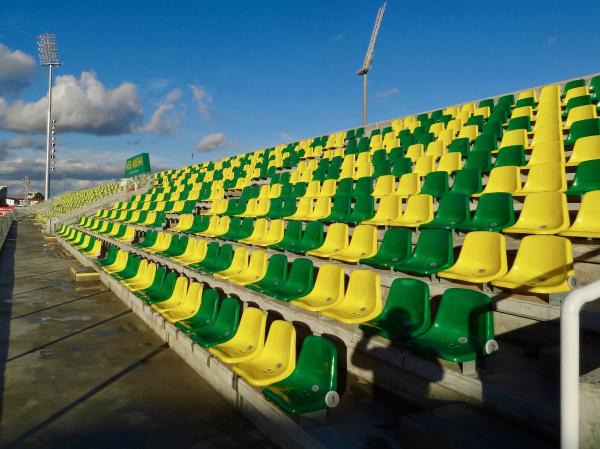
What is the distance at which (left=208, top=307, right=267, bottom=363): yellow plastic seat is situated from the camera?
3.48m

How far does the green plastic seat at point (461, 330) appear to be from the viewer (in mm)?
2576

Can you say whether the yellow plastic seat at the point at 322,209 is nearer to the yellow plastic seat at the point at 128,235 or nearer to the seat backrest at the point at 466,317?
the seat backrest at the point at 466,317

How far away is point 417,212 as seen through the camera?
5.26 metres

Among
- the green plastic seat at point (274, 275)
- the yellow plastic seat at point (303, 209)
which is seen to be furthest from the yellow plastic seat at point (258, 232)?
the green plastic seat at point (274, 275)

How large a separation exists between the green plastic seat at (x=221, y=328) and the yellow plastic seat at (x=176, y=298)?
3.64 feet

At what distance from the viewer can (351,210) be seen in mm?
6754

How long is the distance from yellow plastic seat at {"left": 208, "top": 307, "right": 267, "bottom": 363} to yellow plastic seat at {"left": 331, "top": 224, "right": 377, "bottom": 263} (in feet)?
4.68

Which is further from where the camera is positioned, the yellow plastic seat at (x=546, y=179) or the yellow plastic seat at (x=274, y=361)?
the yellow plastic seat at (x=546, y=179)

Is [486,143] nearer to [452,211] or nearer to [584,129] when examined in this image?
[584,129]

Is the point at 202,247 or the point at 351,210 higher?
the point at 351,210

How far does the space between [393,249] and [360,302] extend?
1.08m

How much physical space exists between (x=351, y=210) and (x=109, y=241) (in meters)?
7.93

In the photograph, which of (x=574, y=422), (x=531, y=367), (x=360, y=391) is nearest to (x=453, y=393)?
(x=531, y=367)

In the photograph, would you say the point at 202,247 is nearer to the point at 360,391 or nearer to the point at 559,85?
the point at 360,391
